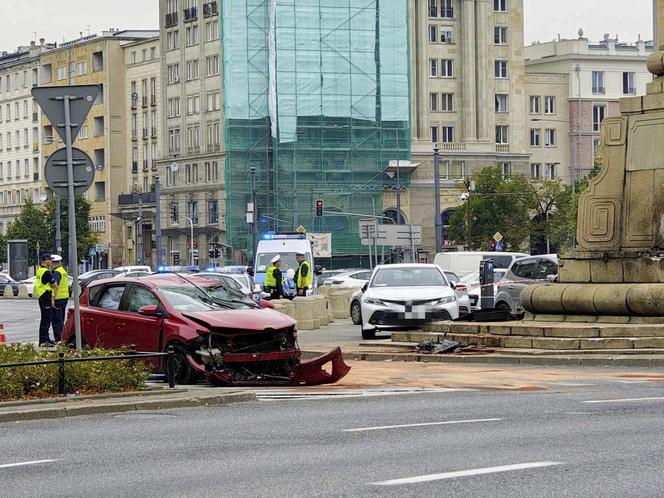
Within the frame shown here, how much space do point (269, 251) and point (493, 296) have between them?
1898cm

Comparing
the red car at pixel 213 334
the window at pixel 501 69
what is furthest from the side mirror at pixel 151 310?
the window at pixel 501 69

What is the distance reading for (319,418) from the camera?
15672 millimetres

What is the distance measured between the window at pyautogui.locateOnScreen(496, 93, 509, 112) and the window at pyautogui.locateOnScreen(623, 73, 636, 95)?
13746mm

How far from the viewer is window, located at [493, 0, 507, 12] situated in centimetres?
11844

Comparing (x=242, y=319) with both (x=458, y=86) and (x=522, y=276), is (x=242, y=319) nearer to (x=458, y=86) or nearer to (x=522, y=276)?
(x=522, y=276)

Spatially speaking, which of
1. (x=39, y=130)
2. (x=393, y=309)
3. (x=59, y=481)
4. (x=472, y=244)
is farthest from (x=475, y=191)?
(x=59, y=481)

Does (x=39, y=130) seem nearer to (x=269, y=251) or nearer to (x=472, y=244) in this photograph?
(x=472, y=244)

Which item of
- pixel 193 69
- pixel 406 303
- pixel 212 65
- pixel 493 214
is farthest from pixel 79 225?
pixel 406 303

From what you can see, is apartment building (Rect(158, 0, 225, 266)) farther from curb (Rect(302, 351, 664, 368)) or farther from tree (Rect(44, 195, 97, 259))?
curb (Rect(302, 351, 664, 368))

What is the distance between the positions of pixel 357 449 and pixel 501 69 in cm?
10769

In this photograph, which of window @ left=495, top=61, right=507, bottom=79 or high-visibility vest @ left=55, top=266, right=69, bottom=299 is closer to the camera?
high-visibility vest @ left=55, top=266, right=69, bottom=299

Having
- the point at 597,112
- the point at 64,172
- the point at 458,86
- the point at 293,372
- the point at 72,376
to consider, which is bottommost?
the point at 293,372

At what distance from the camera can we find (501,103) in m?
120

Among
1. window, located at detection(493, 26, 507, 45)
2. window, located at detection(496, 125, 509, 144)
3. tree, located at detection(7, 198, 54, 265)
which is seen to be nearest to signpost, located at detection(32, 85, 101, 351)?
window, located at detection(493, 26, 507, 45)
